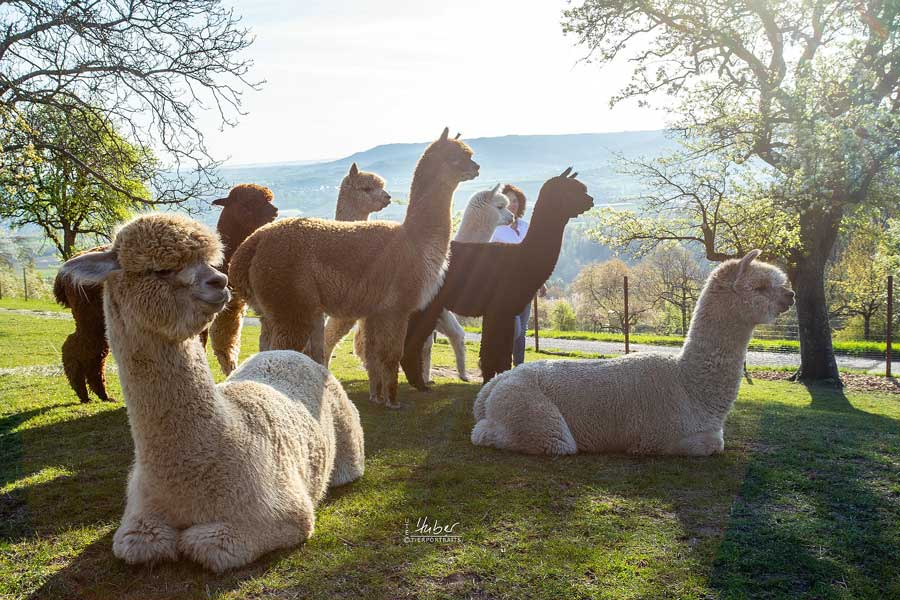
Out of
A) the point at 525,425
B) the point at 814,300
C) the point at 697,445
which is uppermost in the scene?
the point at 814,300

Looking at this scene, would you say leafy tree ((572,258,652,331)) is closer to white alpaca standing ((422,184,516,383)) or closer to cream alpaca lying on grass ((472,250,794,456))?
white alpaca standing ((422,184,516,383))

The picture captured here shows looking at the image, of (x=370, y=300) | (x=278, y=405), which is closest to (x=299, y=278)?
(x=370, y=300)

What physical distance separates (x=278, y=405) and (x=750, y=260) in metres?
3.59

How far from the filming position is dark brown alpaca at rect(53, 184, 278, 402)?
5.99 meters

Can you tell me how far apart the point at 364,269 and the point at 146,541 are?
11.1 ft

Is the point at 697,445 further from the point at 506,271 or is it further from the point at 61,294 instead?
the point at 61,294

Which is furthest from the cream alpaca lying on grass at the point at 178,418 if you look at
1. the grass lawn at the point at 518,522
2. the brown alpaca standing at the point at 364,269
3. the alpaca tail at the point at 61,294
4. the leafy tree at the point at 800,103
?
the leafy tree at the point at 800,103

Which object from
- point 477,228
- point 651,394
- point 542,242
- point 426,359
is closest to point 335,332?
point 426,359

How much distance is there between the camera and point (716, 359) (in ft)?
16.4

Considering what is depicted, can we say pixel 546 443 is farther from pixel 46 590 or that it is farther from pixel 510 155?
pixel 510 155

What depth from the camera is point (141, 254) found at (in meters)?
2.71

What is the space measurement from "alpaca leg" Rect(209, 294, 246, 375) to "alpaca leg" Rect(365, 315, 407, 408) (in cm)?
134

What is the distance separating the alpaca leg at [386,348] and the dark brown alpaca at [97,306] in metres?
1.41

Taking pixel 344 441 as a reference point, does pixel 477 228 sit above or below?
above
